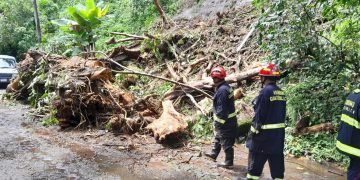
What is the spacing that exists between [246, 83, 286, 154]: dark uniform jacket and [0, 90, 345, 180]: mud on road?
1114 mm

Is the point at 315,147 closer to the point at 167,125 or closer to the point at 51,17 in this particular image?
the point at 167,125

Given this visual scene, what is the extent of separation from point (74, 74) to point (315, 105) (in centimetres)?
562

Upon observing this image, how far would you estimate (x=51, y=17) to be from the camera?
2791 centimetres

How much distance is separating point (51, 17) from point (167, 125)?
23.6m

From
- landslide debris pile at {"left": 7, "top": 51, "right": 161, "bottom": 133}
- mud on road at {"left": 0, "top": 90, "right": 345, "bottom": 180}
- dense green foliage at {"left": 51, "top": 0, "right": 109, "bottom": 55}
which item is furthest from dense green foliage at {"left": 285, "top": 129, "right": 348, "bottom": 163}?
dense green foliage at {"left": 51, "top": 0, "right": 109, "bottom": 55}

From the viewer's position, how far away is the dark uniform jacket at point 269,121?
4.72 m

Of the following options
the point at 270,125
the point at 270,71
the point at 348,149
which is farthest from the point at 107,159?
the point at 348,149

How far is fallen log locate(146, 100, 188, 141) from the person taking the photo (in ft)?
23.5

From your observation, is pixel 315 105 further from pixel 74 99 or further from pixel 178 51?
pixel 178 51

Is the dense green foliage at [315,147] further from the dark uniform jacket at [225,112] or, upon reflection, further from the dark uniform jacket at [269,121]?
the dark uniform jacket at [269,121]

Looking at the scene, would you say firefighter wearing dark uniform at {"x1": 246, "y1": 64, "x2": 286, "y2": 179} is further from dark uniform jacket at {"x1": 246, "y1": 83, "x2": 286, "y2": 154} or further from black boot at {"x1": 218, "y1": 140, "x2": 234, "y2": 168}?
black boot at {"x1": 218, "y1": 140, "x2": 234, "y2": 168}

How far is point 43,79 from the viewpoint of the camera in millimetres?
10508

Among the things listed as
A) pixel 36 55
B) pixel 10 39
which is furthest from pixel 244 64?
pixel 10 39

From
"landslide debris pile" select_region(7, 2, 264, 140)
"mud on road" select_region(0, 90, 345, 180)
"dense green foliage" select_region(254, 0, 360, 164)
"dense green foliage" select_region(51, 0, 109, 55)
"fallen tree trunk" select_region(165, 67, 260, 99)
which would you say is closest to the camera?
"mud on road" select_region(0, 90, 345, 180)
